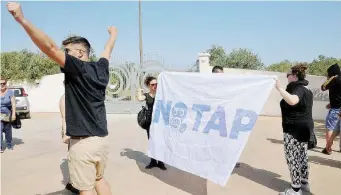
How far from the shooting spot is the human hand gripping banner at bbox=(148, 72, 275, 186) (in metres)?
3.62

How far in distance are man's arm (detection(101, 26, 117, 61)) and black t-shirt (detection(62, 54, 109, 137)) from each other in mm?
307

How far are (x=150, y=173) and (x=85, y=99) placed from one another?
9.68ft

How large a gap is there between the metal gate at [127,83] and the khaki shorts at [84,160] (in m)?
12.5

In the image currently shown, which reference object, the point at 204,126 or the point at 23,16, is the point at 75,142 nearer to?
the point at 23,16

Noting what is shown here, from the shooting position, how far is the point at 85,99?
2600 mm

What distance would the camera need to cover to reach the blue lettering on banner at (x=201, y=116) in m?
3.61

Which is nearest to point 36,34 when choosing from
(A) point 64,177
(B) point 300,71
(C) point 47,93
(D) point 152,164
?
(B) point 300,71

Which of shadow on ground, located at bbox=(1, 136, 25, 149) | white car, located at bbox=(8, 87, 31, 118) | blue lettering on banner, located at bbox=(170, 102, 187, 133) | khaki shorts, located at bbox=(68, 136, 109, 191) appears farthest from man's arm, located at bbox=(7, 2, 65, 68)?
white car, located at bbox=(8, 87, 31, 118)

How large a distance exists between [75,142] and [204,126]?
1.85 metres

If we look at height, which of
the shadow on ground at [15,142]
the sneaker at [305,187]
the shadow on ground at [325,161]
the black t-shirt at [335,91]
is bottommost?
the shadow on ground at [15,142]

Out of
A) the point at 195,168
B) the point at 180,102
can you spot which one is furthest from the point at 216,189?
the point at 180,102

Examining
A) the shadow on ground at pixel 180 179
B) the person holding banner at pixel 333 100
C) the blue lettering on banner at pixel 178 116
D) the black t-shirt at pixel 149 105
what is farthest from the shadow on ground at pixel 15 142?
the person holding banner at pixel 333 100

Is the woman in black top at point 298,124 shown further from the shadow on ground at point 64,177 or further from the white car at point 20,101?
the white car at point 20,101

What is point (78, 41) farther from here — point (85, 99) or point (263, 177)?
point (263, 177)
